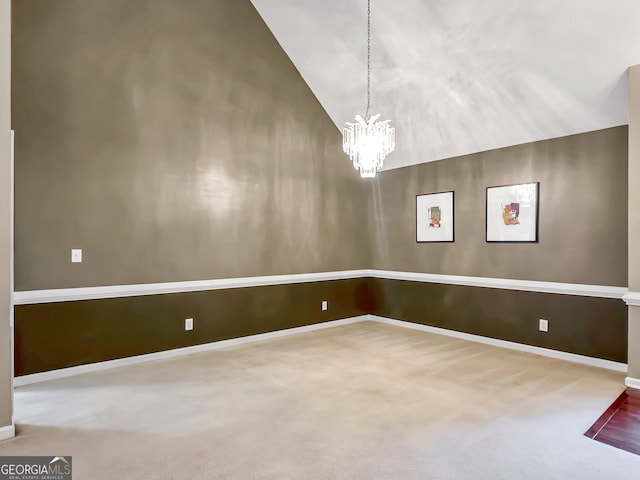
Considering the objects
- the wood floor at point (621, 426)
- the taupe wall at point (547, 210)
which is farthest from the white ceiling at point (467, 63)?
the wood floor at point (621, 426)

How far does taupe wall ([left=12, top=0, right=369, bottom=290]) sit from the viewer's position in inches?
137

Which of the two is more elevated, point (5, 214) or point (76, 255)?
point (5, 214)

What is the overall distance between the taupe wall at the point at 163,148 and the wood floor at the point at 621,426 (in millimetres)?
3596


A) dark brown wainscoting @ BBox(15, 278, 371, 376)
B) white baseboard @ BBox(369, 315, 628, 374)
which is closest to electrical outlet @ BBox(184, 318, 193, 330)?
dark brown wainscoting @ BBox(15, 278, 371, 376)

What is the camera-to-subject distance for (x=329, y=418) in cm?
274

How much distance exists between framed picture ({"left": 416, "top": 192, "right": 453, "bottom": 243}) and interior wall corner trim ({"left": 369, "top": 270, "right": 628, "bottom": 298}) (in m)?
0.52

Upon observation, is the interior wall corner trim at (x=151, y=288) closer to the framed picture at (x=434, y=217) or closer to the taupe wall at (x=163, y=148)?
the taupe wall at (x=163, y=148)

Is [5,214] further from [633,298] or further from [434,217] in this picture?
[633,298]

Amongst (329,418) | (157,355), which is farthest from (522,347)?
(157,355)

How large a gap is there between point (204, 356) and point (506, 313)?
3.46 m

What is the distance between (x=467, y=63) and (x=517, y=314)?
2.80 m

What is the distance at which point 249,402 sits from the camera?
3.00 m

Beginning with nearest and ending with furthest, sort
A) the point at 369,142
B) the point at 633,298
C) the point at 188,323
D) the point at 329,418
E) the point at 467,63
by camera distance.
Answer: the point at 329,418, the point at 633,298, the point at 369,142, the point at 467,63, the point at 188,323

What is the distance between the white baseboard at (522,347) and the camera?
376 centimetres
